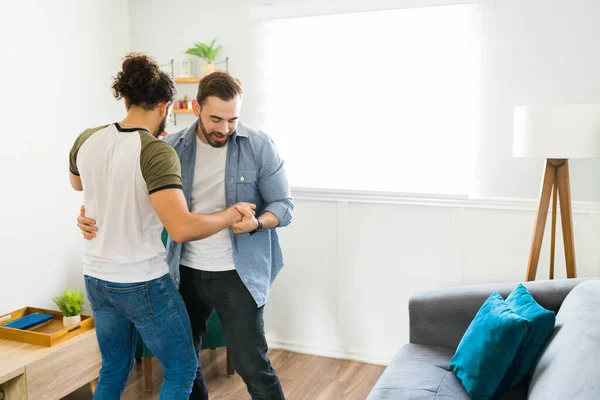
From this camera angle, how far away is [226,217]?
200 centimetres

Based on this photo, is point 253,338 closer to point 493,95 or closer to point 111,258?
point 111,258

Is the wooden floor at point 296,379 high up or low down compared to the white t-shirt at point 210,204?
down

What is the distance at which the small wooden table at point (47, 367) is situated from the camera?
2576 mm

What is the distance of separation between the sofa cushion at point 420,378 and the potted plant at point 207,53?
1.94 meters

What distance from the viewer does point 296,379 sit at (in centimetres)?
321

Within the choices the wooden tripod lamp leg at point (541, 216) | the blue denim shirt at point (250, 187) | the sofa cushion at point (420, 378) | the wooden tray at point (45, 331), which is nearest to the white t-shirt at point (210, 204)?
the blue denim shirt at point (250, 187)

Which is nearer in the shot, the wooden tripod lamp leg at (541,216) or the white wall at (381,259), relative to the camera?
the wooden tripod lamp leg at (541,216)

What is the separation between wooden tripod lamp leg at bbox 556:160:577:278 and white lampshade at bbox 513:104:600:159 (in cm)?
16

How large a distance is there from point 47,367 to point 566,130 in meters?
2.39

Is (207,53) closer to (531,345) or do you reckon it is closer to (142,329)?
(142,329)

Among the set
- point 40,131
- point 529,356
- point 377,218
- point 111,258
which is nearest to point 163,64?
point 40,131

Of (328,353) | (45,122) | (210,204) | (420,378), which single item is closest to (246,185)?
(210,204)

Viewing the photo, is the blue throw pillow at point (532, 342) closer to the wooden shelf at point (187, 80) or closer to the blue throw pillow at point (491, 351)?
the blue throw pillow at point (491, 351)

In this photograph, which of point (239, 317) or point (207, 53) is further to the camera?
point (207, 53)
